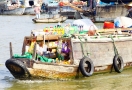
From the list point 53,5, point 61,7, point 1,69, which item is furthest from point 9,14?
point 1,69

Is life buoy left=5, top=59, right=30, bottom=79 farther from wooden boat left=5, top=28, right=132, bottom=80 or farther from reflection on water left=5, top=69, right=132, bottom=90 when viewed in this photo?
reflection on water left=5, top=69, right=132, bottom=90

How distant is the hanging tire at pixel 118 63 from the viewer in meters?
13.1

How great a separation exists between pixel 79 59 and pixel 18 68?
1.70 meters

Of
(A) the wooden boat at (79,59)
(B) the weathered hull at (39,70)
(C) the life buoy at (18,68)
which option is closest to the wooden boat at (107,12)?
(A) the wooden boat at (79,59)

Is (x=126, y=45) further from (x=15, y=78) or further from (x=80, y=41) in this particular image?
(x=15, y=78)

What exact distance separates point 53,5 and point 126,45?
44201 mm

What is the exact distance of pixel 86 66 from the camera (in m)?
12.4

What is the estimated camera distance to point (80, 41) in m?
12.4

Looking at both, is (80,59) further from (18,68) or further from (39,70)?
(18,68)

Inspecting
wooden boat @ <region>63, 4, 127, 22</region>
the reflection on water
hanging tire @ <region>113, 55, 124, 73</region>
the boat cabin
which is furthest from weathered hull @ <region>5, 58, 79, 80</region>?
wooden boat @ <region>63, 4, 127, 22</region>

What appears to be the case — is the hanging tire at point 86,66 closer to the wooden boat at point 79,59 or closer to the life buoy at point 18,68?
the wooden boat at point 79,59

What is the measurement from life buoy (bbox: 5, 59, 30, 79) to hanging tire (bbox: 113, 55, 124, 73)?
2.74m

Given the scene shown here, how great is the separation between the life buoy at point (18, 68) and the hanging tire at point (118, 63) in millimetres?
2739

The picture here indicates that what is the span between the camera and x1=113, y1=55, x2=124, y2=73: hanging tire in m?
13.1
